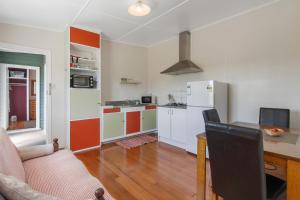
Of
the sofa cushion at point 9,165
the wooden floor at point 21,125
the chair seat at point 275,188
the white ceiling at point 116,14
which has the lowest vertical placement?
the wooden floor at point 21,125

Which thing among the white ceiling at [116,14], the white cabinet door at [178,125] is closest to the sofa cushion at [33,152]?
the white ceiling at [116,14]

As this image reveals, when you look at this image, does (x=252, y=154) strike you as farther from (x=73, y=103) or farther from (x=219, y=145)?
(x=73, y=103)

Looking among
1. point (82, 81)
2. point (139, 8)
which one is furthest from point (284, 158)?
point (82, 81)

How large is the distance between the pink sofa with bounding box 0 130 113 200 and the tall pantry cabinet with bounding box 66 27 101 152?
4.81ft

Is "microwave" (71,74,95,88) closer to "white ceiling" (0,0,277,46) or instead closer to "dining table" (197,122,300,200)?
"white ceiling" (0,0,277,46)

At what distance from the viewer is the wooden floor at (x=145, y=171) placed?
77.3 inches

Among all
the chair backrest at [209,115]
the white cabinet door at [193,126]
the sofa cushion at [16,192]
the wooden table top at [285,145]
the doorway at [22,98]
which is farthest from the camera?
the doorway at [22,98]

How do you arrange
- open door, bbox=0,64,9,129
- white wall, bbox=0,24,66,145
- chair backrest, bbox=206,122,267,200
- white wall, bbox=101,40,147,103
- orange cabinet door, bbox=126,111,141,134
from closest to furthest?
chair backrest, bbox=206,122,267,200 → white wall, bbox=0,24,66,145 → orange cabinet door, bbox=126,111,141,134 → white wall, bbox=101,40,147,103 → open door, bbox=0,64,9,129

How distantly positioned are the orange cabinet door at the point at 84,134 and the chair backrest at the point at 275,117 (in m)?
3.04

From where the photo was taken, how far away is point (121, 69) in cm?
450

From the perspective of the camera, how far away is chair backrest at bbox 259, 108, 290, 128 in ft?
7.04

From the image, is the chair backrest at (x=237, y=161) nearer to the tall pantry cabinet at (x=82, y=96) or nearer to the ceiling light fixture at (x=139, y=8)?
the ceiling light fixture at (x=139, y=8)

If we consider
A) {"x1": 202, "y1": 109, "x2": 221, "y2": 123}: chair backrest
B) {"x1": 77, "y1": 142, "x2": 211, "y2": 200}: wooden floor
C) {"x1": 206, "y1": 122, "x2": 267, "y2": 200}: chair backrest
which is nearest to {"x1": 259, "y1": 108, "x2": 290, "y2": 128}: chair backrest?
{"x1": 202, "y1": 109, "x2": 221, "y2": 123}: chair backrest

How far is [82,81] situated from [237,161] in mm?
3157
